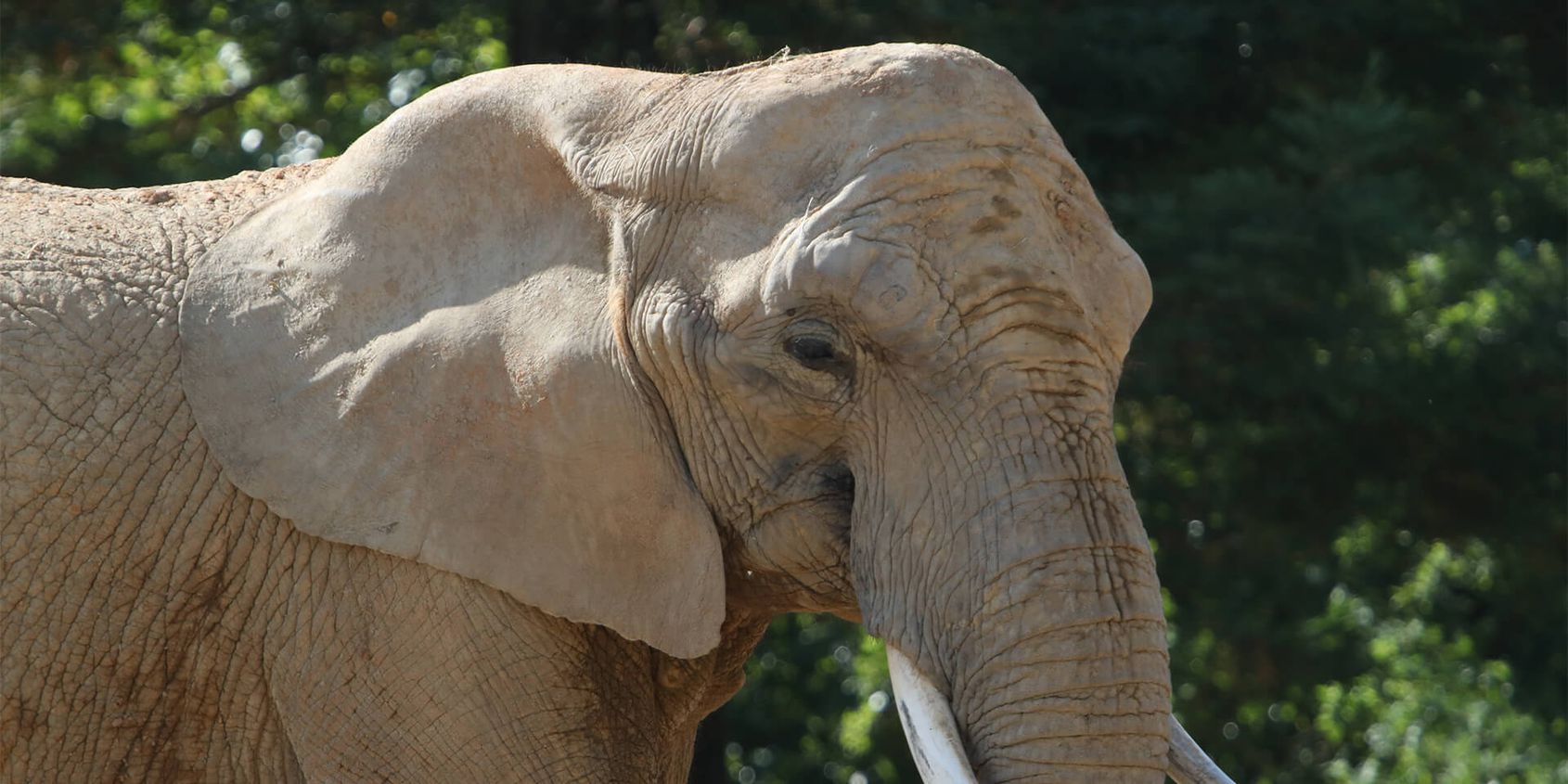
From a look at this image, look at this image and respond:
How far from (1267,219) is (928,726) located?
5.14 metres

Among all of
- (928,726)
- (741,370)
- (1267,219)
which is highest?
(741,370)

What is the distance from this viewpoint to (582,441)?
3.37m

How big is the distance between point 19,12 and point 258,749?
6.31 meters

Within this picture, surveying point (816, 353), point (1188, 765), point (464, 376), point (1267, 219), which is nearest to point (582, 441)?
point (464, 376)

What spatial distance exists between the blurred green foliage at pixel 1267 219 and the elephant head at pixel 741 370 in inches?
180

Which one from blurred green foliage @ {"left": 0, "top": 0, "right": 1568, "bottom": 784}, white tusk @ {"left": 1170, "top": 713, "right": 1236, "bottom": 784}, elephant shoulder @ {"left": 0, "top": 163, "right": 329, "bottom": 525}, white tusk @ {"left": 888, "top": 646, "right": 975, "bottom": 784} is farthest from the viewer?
blurred green foliage @ {"left": 0, "top": 0, "right": 1568, "bottom": 784}

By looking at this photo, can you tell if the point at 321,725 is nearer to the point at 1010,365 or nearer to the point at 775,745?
the point at 1010,365

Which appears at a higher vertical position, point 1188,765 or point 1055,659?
point 1055,659

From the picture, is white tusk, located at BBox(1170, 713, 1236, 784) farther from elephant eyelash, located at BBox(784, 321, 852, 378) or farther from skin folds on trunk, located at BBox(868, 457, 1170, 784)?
elephant eyelash, located at BBox(784, 321, 852, 378)

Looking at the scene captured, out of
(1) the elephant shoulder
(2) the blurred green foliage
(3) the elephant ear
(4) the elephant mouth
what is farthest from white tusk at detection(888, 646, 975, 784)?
(2) the blurred green foliage

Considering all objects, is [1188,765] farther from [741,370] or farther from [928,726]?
[741,370]

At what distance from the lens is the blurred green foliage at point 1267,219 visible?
7953 millimetres

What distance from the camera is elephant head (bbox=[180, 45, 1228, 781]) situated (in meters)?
3.12

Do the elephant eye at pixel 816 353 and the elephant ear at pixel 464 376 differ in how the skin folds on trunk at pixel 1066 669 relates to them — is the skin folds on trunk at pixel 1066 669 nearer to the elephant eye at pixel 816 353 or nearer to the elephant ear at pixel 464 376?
the elephant eye at pixel 816 353
